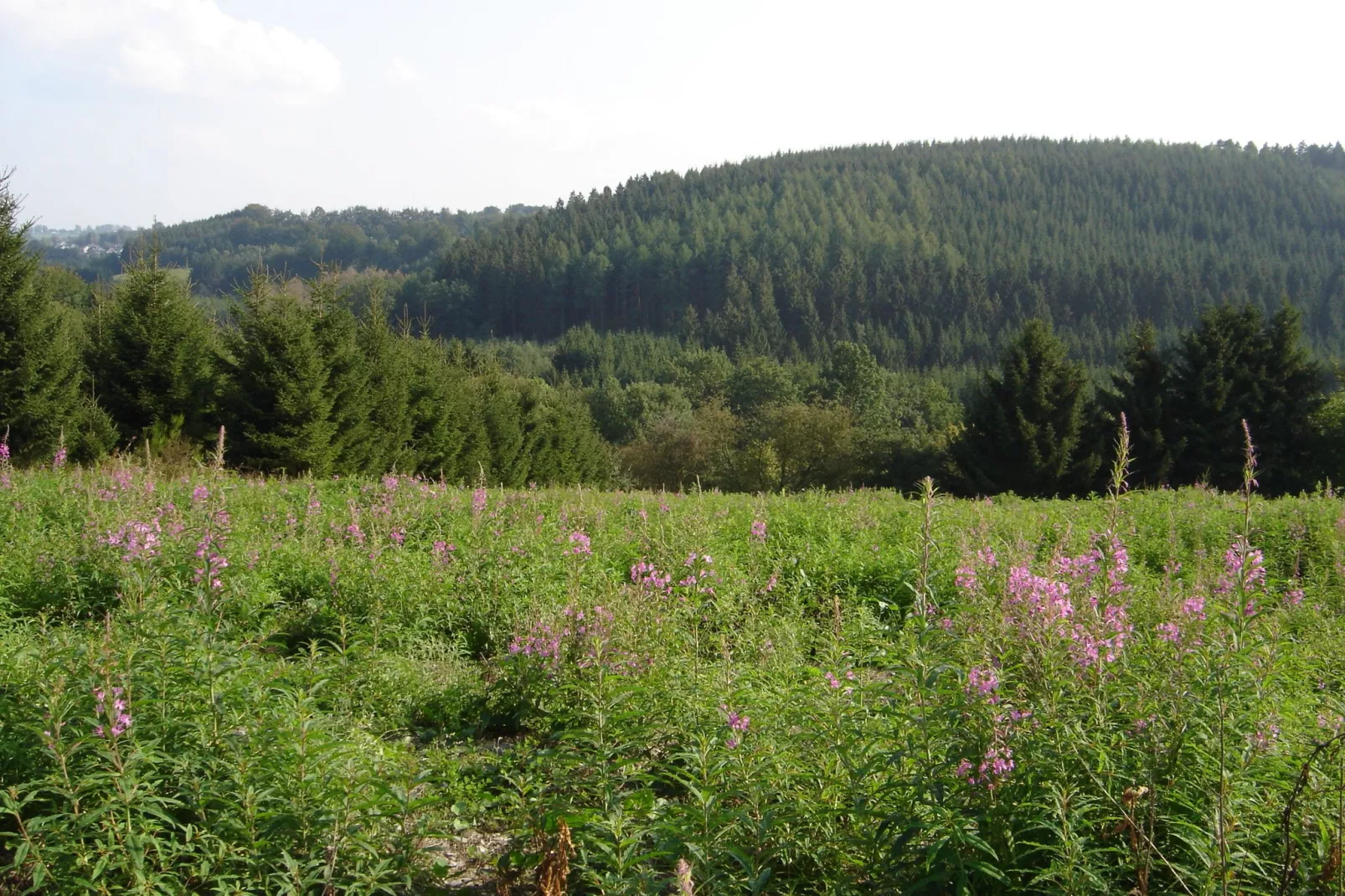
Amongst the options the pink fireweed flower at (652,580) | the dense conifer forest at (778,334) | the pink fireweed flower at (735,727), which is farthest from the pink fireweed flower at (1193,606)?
the dense conifer forest at (778,334)

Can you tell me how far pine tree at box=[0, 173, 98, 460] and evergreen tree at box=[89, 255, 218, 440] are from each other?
225 cm

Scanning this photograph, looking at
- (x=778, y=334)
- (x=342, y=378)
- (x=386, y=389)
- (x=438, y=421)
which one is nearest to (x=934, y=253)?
(x=778, y=334)

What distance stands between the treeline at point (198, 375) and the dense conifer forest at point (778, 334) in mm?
89

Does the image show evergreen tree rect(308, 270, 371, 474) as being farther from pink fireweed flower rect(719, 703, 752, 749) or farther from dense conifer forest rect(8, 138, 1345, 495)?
pink fireweed flower rect(719, 703, 752, 749)

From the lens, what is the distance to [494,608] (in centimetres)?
702

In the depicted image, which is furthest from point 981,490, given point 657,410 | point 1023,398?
point 657,410

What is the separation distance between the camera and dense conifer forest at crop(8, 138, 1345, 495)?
868 inches

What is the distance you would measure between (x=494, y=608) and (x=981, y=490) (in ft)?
105

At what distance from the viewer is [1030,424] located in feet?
113

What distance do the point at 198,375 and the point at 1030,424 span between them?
1157 inches

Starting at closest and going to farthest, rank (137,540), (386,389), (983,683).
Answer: (983,683), (137,540), (386,389)

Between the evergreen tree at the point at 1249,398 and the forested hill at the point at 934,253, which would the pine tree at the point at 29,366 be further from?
the forested hill at the point at 934,253

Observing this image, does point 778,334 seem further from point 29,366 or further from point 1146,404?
point 29,366

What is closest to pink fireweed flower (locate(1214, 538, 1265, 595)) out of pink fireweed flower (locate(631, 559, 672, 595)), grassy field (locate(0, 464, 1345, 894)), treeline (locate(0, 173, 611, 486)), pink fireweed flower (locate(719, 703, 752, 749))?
grassy field (locate(0, 464, 1345, 894))
